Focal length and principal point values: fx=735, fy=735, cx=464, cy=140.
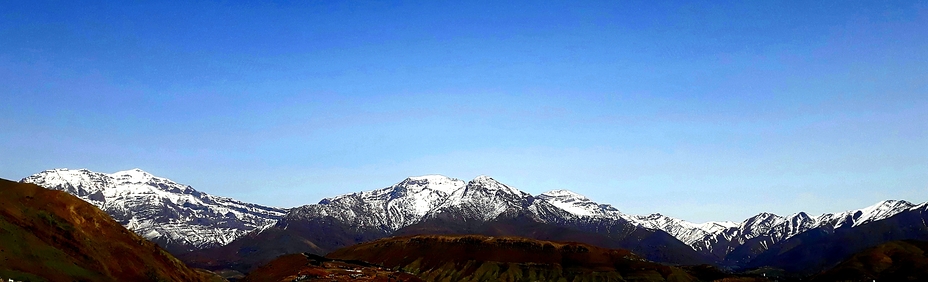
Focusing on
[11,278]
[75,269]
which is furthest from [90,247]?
[11,278]

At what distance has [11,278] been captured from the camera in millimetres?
145500

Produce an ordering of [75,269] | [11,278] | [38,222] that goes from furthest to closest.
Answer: [38,222] → [75,269] → [11,278]

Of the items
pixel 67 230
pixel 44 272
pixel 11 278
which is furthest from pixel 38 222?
pixel 11 278

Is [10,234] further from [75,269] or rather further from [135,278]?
[135,278]

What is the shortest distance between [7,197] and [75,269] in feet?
133

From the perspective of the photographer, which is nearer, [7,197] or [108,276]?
[108,276]

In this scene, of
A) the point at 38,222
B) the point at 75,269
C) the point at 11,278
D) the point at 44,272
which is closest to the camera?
the point at 11,278

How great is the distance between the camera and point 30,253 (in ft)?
546

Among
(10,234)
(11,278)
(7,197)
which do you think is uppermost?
(7,197)

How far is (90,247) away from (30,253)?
89.8ft

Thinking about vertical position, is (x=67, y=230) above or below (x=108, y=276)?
above

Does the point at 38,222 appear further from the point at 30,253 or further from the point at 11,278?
the point at 11,278

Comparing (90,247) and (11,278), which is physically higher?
(90,247)

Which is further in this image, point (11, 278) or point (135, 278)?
point (135, 278)
